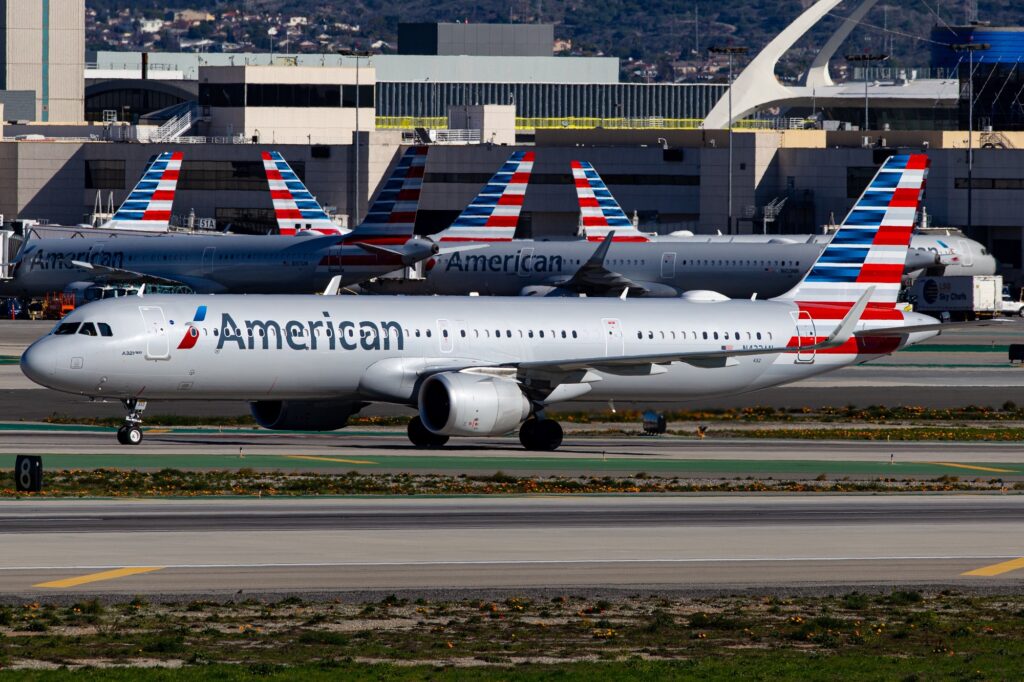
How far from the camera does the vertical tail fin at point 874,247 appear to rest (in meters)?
59.8

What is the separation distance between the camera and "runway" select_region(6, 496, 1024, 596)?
1167 inches

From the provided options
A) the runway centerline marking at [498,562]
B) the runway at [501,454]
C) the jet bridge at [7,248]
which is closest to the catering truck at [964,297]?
the jet bridge at [7,248]

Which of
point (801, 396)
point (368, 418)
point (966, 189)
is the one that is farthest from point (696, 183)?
point (368, 418)

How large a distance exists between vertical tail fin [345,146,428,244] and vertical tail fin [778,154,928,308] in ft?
134

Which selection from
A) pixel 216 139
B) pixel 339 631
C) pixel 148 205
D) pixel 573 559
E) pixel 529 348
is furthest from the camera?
pixel 216 139

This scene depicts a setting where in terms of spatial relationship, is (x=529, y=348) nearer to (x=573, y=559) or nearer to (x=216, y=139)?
(x=573, y=559)

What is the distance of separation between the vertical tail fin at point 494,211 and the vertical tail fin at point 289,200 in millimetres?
14913

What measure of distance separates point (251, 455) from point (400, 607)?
70.7 feet

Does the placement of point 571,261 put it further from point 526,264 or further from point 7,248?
point 7,248

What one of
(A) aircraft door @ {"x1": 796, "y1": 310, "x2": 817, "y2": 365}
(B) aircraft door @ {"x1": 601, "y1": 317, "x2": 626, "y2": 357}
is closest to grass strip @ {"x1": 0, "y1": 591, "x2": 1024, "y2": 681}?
(B) aircraft door @ {"x1": 601, "y1": 317, "x2": 626, "y2": 357}

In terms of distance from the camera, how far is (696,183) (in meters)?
167

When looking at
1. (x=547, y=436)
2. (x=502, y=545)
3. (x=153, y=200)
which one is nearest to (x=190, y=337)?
(x=547, y=436)

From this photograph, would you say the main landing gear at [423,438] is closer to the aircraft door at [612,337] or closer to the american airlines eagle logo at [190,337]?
the aircraft door at [612,337]

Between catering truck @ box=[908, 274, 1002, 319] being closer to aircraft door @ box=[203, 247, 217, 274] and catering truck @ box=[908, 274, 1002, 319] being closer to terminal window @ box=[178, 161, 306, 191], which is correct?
aircraft door @ box=[203, 247, 217, 274]
